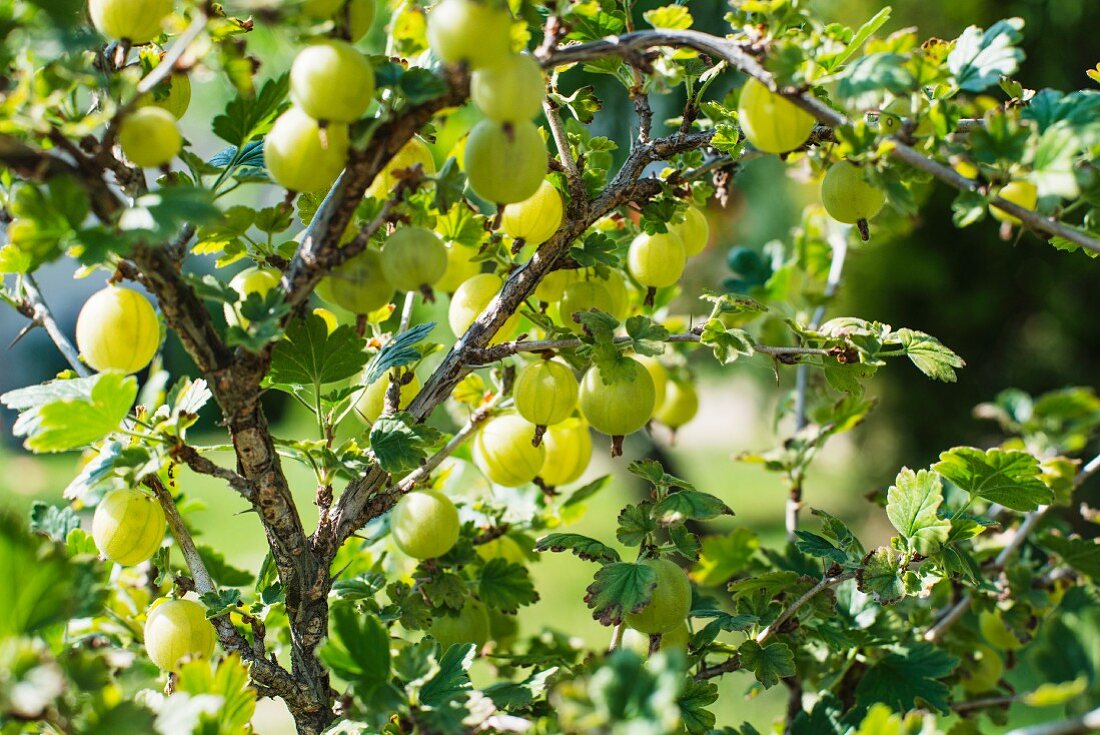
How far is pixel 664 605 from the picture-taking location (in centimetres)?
65

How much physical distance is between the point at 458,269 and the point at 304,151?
281 millimetres

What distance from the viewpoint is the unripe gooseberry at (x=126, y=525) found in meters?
0.60

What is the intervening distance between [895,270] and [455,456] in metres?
2.33

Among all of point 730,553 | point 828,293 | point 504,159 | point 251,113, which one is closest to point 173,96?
point 251,113

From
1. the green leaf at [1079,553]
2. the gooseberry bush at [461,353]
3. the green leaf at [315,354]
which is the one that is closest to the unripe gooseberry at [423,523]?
the gooseberry bush at [461,353]

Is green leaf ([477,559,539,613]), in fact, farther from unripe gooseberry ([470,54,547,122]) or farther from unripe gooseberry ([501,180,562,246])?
unripe gooseberry ([470,54,547,122])

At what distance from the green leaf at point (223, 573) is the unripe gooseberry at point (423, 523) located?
226mm

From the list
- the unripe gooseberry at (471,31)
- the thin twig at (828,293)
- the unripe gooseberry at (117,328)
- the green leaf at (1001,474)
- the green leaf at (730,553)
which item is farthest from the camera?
the thin twig at (828,293)

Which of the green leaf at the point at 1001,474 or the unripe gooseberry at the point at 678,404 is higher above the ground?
the green leaf at the point at 1001,474

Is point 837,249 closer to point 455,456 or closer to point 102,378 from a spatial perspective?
point 455,456

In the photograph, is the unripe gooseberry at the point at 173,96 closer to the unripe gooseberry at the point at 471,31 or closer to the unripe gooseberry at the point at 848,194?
the unripe gooseberry at the point at 471,31

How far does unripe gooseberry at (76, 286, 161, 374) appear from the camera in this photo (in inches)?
22.3

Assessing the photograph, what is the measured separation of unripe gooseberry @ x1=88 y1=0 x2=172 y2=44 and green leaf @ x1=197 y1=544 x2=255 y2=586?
46cm

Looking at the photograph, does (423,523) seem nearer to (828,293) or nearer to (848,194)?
(848,194)
